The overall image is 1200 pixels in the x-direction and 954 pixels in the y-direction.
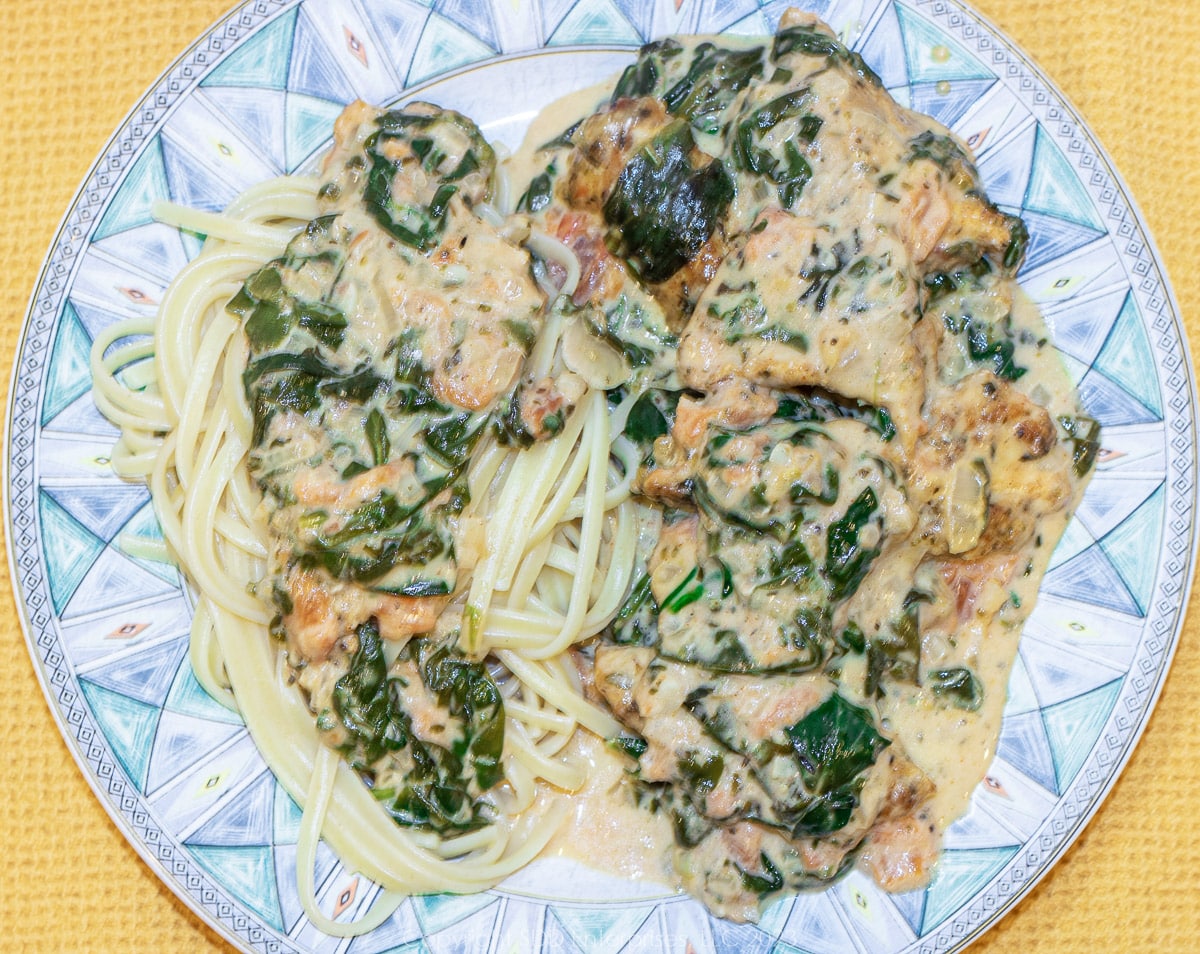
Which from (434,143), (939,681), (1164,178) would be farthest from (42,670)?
(1164,178)

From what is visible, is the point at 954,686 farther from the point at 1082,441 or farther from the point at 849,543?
the point at 1082,441

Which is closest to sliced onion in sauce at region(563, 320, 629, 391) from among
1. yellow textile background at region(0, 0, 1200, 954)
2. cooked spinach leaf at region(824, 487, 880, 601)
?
cooked spinach leaf at region(824, 487, 880, 601)

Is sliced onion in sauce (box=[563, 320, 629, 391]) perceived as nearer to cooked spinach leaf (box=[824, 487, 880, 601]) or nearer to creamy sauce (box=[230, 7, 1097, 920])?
creamy sauce (box=[230, 7, 1097, 920])

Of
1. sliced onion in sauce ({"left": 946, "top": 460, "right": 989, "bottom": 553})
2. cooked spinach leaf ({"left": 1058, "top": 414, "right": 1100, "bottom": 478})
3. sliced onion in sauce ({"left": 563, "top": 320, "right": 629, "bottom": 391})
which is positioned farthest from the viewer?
cooked spinach leaf ({"left": 1058, "top": 414, "right": 1100, "bottom": 478})

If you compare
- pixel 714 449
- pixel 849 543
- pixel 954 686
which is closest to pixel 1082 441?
pixel 954 686

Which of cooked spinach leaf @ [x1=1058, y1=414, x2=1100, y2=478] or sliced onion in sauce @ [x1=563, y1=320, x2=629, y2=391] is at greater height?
sliced onion in sauce @ [x1=563, y1=320, x2=629, y2=391]

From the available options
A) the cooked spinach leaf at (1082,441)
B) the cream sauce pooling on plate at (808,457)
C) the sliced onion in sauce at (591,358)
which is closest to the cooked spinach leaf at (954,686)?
the cream sauce pooling on plate at (808,457)
